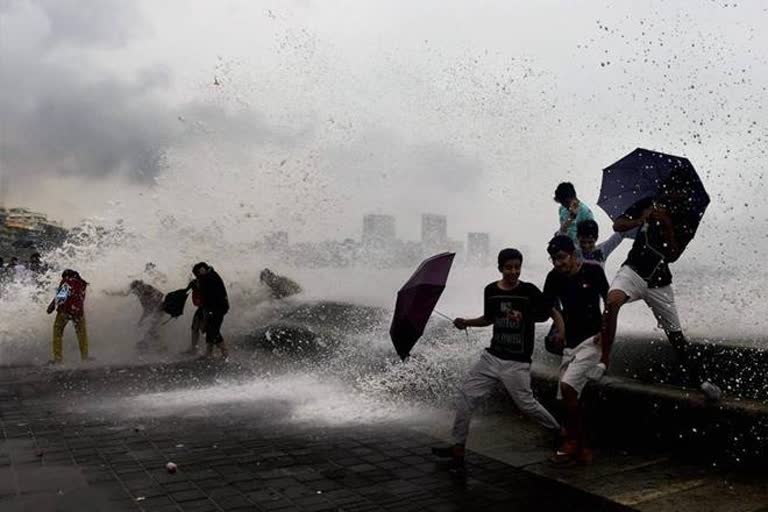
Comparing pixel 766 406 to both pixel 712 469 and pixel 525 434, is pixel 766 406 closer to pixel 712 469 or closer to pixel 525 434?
pixel 712 469

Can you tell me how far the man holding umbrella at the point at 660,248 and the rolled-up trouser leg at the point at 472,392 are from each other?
863 mm

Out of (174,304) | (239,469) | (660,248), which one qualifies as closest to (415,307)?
(239,469)

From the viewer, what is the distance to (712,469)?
423 centimetres

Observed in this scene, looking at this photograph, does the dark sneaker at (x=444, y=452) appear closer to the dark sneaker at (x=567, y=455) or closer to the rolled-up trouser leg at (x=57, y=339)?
the dark sneaker at (x=567, y=455)

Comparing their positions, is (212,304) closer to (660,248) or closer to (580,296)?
(580,296)

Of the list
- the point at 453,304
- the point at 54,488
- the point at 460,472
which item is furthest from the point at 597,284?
the point at 453,304

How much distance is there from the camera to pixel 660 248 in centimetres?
462

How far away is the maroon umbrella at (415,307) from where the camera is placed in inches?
188

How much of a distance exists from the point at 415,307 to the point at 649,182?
7.50 ft

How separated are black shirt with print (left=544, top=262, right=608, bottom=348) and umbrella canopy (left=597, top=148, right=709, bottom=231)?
927mm

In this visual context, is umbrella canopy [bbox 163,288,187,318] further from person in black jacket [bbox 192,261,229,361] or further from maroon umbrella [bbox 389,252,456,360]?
maroon umbrella [bbox 389,252,456,360]

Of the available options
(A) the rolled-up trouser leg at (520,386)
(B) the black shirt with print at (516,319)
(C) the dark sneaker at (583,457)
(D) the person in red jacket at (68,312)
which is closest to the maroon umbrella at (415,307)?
(B) the black shirt with print at (516,319)

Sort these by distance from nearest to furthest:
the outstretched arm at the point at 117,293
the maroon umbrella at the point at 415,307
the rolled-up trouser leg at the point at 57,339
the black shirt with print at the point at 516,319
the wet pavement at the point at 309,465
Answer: the wet pavement at the point at 309,465, the black shirt with print at the point at 516,319, the maroon umbrella at the point at 415,307, the rolled-up trouser leg at the point at 57,339, the outstretched arm at the point at 117,293

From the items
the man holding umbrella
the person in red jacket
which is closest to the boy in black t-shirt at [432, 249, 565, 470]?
the man holding umbrella
